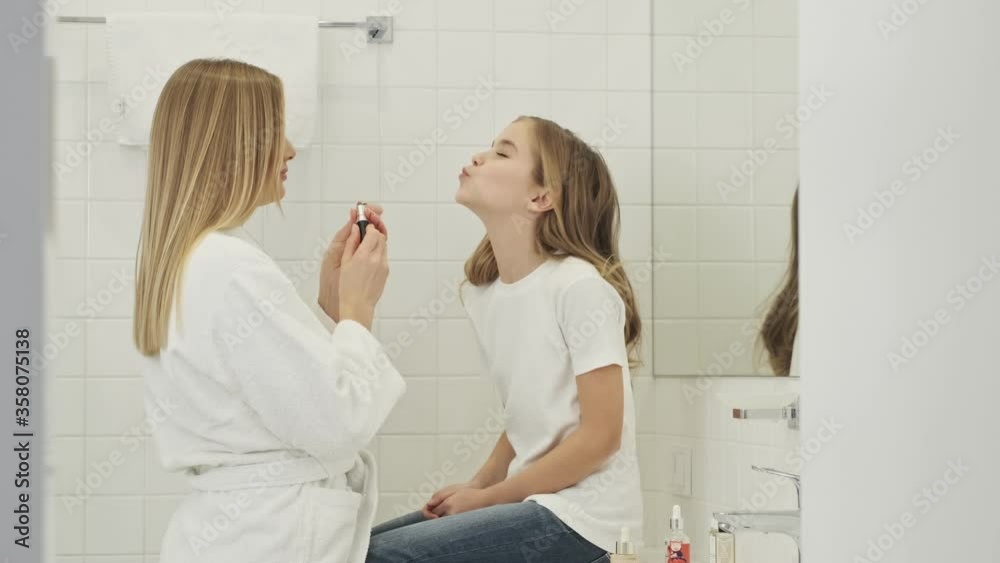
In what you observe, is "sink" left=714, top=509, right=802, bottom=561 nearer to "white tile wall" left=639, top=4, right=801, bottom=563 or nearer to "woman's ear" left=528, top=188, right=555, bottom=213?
"white tile wall" left=639, top=4, right=801, bottom=563

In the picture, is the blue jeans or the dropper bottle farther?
the dropper bottle

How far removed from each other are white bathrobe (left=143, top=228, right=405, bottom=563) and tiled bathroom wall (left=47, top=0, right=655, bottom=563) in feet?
2.24

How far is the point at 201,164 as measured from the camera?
1420 mm

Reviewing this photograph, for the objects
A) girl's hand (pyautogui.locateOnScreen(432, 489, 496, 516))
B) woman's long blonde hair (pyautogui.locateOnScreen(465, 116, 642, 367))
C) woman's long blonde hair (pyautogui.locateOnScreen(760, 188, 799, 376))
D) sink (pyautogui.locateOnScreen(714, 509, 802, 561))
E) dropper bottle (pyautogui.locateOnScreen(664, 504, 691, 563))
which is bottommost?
dropper bottle (pyautogui.locateOnScreen(664, 504, 691, 563))

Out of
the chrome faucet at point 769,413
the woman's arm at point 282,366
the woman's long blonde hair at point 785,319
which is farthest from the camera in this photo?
the woman's long blonde hair at point 785,319

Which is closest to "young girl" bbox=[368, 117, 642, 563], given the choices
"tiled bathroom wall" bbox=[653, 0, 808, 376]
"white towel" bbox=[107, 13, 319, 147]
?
"tiled bathroom wall" bbox=[653, 0, 808, 376]

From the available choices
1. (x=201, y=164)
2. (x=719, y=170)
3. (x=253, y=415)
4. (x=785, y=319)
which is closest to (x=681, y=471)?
(x=785, y=319)

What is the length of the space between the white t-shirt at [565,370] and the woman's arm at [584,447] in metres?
0.02

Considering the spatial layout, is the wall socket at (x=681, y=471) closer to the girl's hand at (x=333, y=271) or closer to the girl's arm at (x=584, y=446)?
the girl's arm at (x=584, y=446)

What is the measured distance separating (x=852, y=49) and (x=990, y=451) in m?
0.23

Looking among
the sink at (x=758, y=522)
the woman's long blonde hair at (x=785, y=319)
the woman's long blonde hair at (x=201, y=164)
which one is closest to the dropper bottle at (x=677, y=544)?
the woman's long blonde hair at (x=785, y=319)

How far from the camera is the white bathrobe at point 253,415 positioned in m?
1.30

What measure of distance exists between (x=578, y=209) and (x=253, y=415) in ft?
2.46

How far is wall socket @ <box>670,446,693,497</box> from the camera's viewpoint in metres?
1.97
